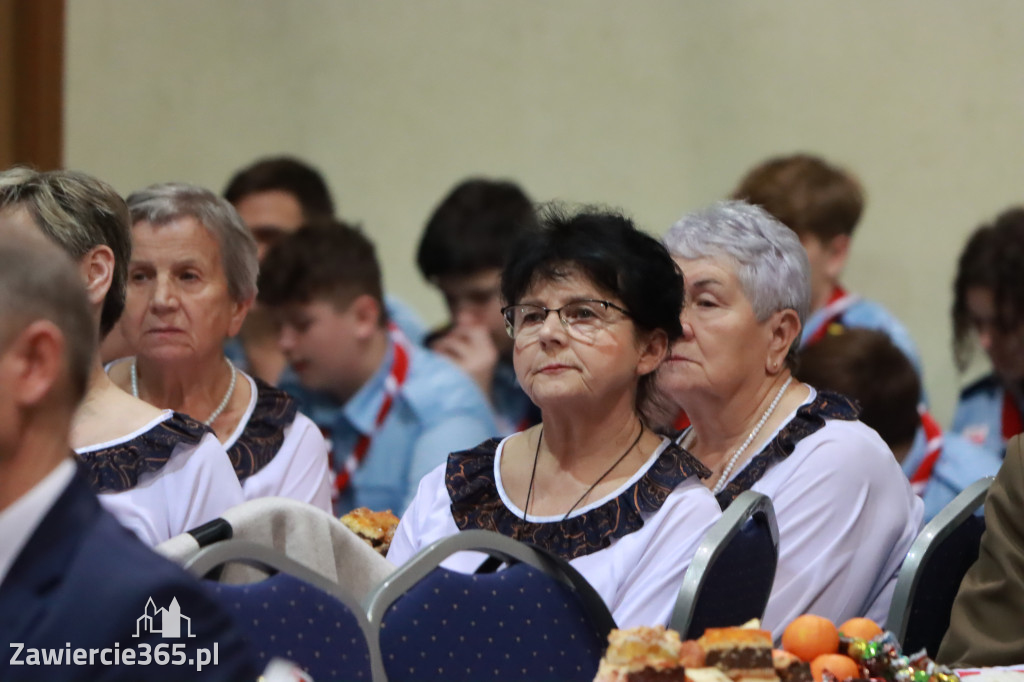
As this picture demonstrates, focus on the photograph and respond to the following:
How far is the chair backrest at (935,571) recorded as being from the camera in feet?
8.27

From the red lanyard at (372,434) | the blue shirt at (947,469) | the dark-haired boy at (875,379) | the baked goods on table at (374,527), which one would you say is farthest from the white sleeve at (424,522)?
the blue shirt at (947,469)

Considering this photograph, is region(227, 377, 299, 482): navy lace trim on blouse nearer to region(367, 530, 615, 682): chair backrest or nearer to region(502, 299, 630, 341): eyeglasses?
region(502, 299, 630, 341): eyeglasses

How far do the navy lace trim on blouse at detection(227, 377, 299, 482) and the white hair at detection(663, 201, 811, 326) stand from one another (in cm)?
91

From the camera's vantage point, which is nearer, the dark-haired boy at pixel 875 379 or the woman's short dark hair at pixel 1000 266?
the dark-haired boy at pixel 875 379

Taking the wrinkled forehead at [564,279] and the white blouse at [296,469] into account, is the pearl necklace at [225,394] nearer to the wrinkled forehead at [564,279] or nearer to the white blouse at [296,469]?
the white blouse at [296,469]

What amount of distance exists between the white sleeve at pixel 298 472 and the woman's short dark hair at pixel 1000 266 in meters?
2.42

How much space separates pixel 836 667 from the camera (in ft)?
7.14

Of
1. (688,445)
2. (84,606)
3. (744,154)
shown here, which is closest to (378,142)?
(744,154)

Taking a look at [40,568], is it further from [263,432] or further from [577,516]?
[263,432]

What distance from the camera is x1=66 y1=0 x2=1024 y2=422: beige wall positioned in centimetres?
568

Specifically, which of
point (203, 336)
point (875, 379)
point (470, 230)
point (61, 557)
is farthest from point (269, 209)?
point (61, 557)

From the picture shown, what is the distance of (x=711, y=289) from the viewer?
2.91 m

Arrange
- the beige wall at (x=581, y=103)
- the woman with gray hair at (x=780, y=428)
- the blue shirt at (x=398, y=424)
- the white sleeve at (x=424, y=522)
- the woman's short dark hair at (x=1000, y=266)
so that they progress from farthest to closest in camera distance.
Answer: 1. the beige wall at (x=581, y=103)
2. the woman's short dark hair at (x=1000, y=266)
3. the blue shirt at (x=398, y=424)
4. the woman with gray hair at (x=780, y=428)
5. the white sleeve at (x=424, y=522)

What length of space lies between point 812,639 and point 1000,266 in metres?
2.56
